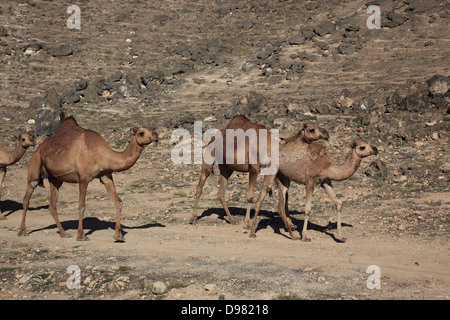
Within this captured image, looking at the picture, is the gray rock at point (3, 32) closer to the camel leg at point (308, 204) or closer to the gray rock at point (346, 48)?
the gray rock at point (346, 48)

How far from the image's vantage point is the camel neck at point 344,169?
14453mm

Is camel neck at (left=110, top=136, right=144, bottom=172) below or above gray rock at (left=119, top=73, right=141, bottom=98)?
below

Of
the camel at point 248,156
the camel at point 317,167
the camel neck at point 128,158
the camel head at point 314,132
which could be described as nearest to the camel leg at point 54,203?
the camel neck at point 128,158

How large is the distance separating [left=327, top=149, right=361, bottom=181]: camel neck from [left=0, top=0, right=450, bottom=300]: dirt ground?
159 cm

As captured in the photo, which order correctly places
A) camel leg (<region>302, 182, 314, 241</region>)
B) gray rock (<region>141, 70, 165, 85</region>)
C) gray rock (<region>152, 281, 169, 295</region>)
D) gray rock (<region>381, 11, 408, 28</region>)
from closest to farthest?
gray rock (<region>152, 281, 169, 295</region>) < camel leg (<region>302, 182, 314, 241</region>) < gray rock (<region>141, 70, 165, 85</region>) < gray rock (<region>381, 11, 408, 28</region>)

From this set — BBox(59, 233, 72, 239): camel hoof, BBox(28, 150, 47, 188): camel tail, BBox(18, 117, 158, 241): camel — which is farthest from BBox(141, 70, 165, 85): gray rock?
BBox(59, 233, 72, 239): camel hoof

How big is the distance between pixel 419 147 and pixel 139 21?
93.4ft

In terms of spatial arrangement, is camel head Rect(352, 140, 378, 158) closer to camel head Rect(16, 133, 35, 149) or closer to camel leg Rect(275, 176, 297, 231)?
camel leg Rect(275, 176, 297, 231)

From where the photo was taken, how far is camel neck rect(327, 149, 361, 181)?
569 inches

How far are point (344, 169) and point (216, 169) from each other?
8629 millimetres

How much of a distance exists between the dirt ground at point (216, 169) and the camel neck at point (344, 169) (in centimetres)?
159

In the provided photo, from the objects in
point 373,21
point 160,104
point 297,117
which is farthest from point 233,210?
point 373,21

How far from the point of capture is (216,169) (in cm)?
2245

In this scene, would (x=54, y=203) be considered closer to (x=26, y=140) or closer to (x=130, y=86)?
(x=26, y=140)
